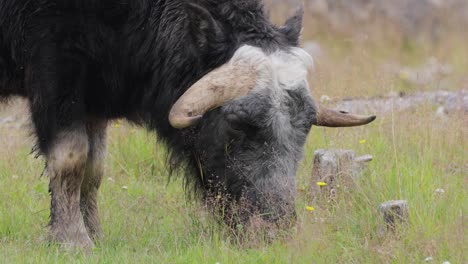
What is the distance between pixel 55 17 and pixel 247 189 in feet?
6.06

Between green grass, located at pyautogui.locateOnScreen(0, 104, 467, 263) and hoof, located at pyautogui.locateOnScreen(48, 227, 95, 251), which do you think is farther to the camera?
hoof, located at pyautogui.locateOnScreen(48, 227, 95, 251)

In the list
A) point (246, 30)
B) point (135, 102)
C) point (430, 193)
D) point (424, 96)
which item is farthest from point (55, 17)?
point (424, 96)

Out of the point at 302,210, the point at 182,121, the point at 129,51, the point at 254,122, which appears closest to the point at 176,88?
the point at 129,51

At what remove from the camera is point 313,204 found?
7.52 metres

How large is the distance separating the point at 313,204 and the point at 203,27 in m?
1.61

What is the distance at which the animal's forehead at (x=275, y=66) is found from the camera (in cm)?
677

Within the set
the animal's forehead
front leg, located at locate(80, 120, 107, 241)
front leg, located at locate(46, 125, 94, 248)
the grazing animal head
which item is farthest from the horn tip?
front leg, located at locate(80, 120, 107, 241)

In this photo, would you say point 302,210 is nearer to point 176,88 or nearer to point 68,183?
point 176,88

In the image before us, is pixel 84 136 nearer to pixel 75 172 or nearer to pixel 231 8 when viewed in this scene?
pixel 75 172

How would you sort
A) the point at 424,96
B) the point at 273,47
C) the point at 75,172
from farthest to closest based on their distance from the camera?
the point at 424,96 < the point at 75,172 < the point at 273,47

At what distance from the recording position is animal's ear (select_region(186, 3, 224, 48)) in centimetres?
688

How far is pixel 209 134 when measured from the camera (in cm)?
696

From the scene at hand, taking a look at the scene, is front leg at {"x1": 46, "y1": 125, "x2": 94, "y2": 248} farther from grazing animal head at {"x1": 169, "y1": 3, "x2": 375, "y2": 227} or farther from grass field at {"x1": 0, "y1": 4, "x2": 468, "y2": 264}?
grazing animal head at {"x1": 169, "y1": 3, "x2": 375, "y2": 227}

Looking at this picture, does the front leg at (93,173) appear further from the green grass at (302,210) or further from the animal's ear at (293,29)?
the animal's ear at (293,29)
